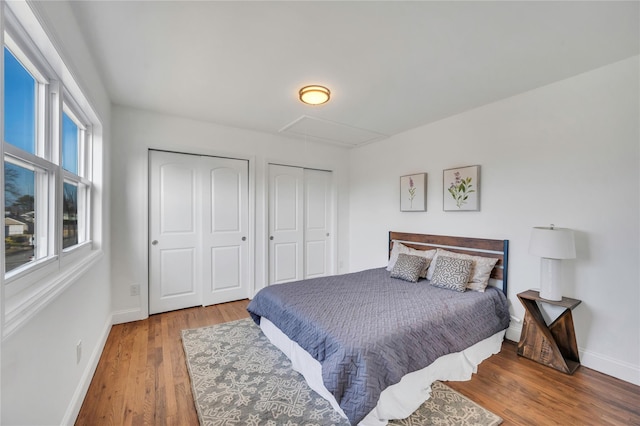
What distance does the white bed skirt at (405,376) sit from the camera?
164cm

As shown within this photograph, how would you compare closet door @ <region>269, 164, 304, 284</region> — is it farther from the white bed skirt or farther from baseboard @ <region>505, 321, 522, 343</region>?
baseboard @ <region>505, 321, 522, 343</region>

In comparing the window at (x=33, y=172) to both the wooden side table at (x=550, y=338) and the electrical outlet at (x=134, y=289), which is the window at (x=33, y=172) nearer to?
the electrical outlet at (x=134, y=289)

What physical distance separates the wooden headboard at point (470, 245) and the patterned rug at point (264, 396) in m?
1.40

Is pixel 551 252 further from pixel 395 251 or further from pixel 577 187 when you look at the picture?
pixel 395 251

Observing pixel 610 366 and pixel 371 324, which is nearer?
pixel 371 324

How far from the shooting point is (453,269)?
2.76 m

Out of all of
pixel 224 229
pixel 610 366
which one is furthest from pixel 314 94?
pixel 610 366

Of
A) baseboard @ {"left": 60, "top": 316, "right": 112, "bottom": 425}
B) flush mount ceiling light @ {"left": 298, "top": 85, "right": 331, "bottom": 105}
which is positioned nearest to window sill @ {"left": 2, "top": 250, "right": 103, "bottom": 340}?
baseboard @ {"left": 60, "top": 316, "right": 112, "bottom": 425}

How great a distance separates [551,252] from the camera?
219cm

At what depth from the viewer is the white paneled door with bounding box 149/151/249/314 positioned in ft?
10.9

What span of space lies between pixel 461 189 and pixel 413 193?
2.12ft

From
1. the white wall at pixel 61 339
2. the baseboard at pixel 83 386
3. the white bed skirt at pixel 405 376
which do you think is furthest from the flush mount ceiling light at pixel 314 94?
the baseboard at pixel 83 386

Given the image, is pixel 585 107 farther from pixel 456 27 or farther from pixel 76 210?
pixel 76 210

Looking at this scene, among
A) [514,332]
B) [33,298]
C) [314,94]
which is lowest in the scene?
[514,332]
